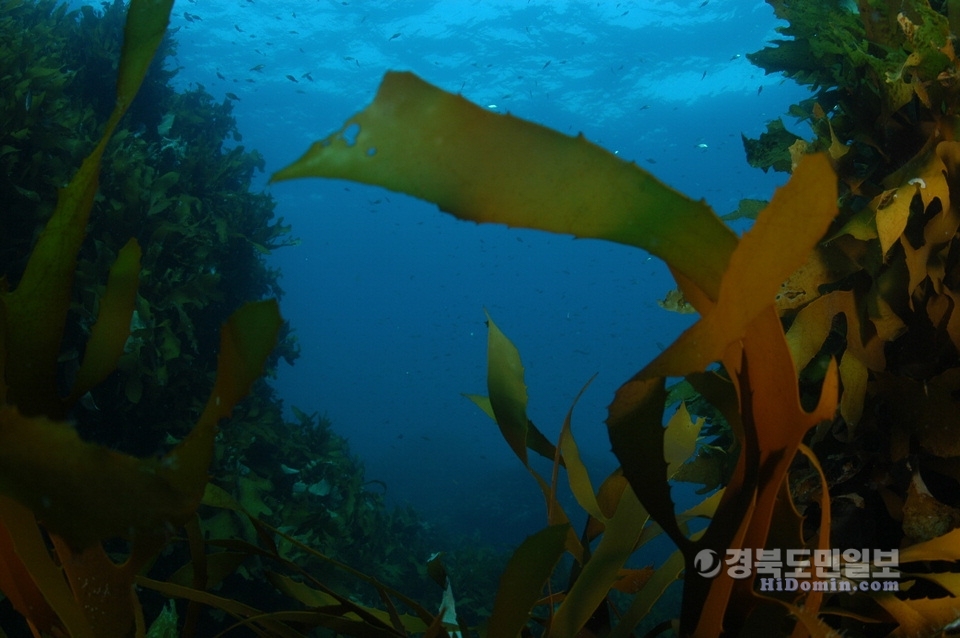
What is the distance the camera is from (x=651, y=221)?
566 mm

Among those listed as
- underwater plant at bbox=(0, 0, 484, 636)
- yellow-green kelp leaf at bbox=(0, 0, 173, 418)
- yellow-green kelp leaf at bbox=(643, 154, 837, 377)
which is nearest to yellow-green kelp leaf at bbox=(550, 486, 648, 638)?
underwater plant at bbox=(0, 0, 484, 636)

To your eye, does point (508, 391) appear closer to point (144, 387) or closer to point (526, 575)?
point (526, 575)

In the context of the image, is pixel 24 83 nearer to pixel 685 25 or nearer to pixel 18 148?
pixel 18 148

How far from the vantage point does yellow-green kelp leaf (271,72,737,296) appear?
0.50m

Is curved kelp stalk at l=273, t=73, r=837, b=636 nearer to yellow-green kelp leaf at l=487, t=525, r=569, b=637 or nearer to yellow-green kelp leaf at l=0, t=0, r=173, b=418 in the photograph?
yellow-green kelp leaf at l=487, t=525, r=569, b=637

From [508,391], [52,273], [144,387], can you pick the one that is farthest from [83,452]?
[144,387]

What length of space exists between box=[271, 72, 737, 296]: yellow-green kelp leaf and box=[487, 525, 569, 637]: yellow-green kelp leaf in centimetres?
41

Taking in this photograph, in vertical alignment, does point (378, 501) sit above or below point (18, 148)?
below

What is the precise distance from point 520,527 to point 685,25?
20.1m

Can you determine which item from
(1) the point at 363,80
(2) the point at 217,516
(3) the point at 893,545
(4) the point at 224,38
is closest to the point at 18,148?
(2) the point at 217,516

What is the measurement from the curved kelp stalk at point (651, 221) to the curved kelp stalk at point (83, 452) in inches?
10.8

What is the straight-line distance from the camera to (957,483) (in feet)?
3.94

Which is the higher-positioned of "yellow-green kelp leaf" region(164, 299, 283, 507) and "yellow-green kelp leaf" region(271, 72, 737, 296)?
"yellow-green kelp leaf" region(271, 72, 737, 296)

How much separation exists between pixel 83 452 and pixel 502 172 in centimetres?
48
